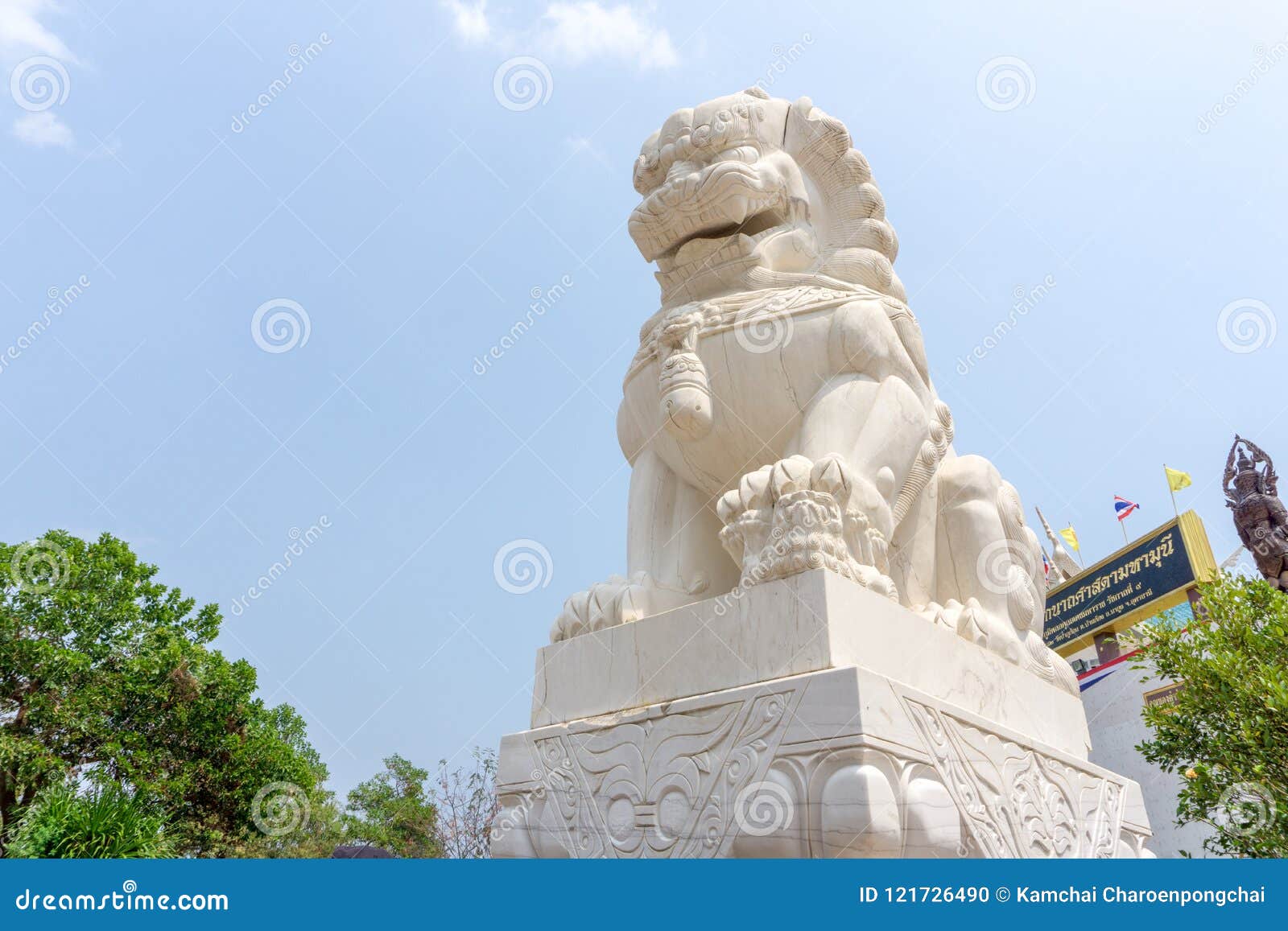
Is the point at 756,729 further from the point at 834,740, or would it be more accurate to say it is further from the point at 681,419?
the point at 681,419

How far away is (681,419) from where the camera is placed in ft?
10.9

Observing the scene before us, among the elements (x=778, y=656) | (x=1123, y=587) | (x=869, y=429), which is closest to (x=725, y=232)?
(x=869, y=429)

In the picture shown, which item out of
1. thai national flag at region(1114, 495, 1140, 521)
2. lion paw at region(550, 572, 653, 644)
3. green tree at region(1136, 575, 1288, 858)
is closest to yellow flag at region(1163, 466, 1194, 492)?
thai national flag at region(1114, 495, 1140, 521)

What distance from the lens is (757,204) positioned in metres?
3.57

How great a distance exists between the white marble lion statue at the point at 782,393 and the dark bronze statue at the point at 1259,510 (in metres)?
14.2

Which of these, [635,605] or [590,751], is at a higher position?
[635,605]

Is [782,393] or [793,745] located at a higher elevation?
[782,393]

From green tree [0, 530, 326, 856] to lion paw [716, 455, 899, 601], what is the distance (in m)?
13.0

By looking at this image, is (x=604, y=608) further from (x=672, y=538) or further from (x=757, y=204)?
(x=757, y=204)

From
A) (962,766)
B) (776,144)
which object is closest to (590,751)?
(962,766)

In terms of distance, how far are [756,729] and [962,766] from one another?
639 mm

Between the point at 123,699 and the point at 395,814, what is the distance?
7.33 metres

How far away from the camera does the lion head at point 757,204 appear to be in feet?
11.7

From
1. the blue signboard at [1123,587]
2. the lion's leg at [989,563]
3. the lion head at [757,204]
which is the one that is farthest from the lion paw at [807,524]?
the blue signboard at [1123,587]
